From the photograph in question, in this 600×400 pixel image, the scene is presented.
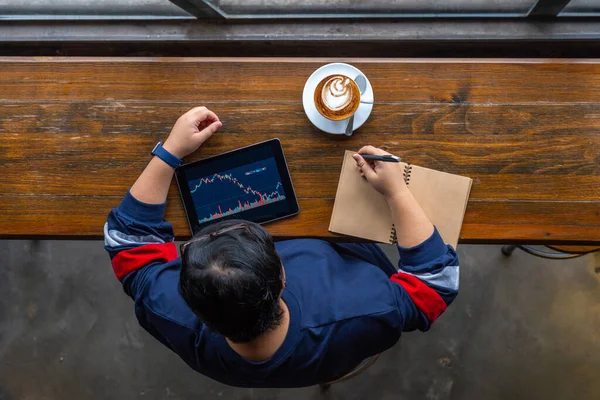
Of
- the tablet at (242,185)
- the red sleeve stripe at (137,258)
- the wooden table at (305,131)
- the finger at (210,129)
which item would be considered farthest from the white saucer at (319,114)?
the red sleeve stripe at (137,258)

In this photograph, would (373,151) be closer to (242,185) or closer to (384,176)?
(384,176)

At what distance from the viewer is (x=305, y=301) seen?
4.21 feet

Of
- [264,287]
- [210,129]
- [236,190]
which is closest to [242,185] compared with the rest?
[236,190]

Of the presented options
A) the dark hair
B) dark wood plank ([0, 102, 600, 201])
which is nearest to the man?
the dark hair

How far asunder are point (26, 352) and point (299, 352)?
2.17 meters

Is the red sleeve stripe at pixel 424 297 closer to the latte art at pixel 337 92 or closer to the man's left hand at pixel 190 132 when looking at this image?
the latte art at pixel 337 92

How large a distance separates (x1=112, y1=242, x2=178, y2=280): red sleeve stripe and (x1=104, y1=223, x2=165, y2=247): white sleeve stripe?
0.02m

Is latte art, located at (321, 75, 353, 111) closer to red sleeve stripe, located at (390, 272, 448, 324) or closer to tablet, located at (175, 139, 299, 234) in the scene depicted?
tablet, located at (175, 139, 299, 234)

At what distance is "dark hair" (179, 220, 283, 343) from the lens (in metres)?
1.02

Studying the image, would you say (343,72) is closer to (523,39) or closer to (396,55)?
(396,55)

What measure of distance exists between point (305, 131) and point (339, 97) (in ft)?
0.51

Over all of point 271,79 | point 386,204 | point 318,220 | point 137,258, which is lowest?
point 137,258

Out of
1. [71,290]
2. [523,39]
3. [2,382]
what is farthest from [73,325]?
[523,39]

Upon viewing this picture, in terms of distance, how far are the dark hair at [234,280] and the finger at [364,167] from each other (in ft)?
1.55
